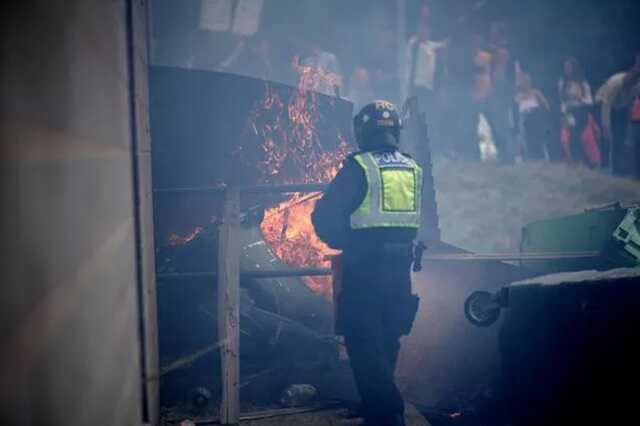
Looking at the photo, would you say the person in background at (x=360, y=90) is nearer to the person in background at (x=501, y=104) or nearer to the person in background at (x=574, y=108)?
the person in background at (x=501, y=104)

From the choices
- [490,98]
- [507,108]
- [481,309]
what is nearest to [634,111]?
[507,108]

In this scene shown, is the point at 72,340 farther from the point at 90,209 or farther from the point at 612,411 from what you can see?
the point at 612,411

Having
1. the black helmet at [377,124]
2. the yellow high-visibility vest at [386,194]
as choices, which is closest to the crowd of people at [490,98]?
the black helmet at [377,124]

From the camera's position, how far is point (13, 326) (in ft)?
4.17

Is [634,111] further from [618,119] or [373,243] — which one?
[373,243]

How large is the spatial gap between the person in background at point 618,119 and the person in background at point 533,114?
4.41ft

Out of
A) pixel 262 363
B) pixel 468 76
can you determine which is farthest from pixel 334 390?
pixel 468 76

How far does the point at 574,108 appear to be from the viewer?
1369cm

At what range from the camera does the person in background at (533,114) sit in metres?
14.0

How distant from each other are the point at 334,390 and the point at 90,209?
11.4ft

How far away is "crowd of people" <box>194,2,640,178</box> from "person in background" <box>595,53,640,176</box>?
0.07 ft

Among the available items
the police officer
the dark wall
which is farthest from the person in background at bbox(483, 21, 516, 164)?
the dark wall

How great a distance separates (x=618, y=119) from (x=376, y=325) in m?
11.4

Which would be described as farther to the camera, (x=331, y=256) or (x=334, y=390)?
(x=334, y=390)
